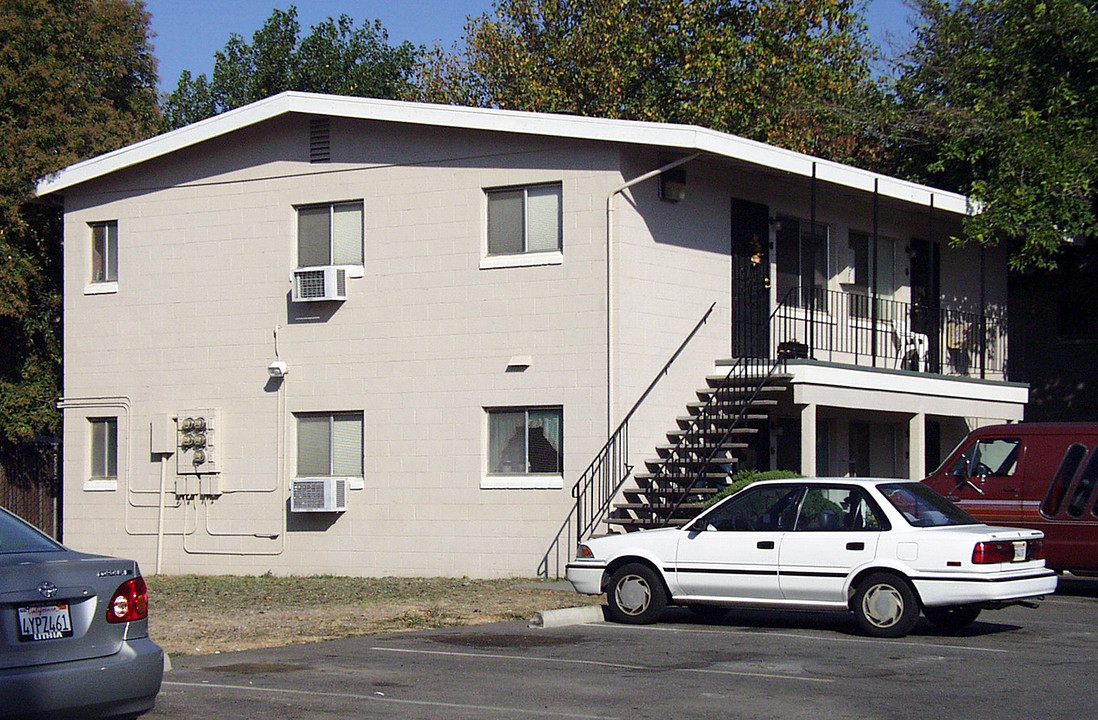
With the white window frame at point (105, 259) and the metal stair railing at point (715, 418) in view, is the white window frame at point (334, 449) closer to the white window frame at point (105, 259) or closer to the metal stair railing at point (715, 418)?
the white window frame at point (105, 259)

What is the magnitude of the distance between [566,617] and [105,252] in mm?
13033

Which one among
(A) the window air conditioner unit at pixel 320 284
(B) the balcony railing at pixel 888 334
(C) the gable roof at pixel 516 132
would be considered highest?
(C) the gable roof at pixel 516 132

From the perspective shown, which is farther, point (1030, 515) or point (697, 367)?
point (697, 367)

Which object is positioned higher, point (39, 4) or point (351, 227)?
point (39, 4)

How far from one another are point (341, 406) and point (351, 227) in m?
2.67

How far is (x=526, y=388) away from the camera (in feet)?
65.2

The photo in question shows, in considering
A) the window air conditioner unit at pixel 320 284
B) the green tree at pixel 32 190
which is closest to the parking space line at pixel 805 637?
the window air conditioner unit at pixel 320 284

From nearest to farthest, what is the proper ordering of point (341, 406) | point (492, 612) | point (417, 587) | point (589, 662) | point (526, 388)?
point (589, 662), point (492, 612), point (417, 587), point (526, 388), point (341, 406)

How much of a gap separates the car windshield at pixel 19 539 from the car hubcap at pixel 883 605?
7.29 m

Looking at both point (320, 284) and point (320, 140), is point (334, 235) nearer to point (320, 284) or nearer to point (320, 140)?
point (320, 284)

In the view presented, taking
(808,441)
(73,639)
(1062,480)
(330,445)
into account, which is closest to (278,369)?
(330,445)

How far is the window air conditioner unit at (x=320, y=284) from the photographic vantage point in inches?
828

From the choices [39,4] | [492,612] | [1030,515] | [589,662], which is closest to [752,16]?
[39,4]

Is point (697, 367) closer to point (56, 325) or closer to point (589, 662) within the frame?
point (589, 662)
